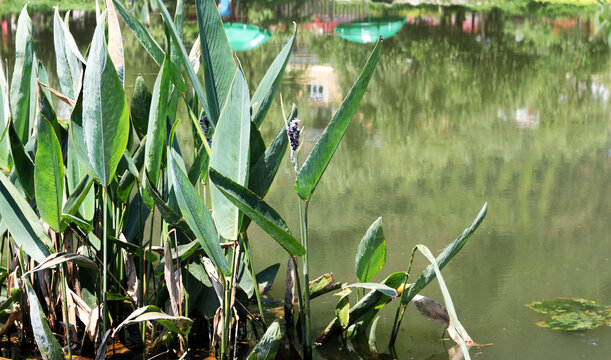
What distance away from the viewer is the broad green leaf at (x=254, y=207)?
3.83 feet

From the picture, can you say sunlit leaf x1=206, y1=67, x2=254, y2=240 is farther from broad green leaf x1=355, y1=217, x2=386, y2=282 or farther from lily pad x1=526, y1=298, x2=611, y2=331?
lily pad x1=526, y1=298, x2=611, y2=331

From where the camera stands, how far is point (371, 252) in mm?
1431

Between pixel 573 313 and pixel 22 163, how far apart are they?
44.2 inches

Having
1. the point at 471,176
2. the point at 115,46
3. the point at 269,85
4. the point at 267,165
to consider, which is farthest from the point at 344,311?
the point at 471,176

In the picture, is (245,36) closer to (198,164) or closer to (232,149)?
(198,164)

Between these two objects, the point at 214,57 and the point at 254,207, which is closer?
the point at 254,207

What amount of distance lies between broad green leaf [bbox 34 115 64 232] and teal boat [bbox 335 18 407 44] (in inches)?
173

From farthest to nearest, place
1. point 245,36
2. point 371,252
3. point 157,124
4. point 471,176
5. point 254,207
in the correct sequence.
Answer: point 245,36, point 471,176, point 371,252, point 157,124, point 254,207

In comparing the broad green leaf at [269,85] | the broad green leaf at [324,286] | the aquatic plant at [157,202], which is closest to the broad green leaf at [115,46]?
the aquatic plant at [157,202]

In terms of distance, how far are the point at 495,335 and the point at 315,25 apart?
16.7 ft

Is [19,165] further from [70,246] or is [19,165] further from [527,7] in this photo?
[527,7]

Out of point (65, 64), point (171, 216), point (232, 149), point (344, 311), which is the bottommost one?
point (344, 311)

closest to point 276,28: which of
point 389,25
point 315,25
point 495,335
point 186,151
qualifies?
point 315,25

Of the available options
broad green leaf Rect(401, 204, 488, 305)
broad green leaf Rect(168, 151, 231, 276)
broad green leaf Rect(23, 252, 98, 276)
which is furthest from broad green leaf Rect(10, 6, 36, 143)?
broad green leaf Rect(401, 204, 488, 305)
